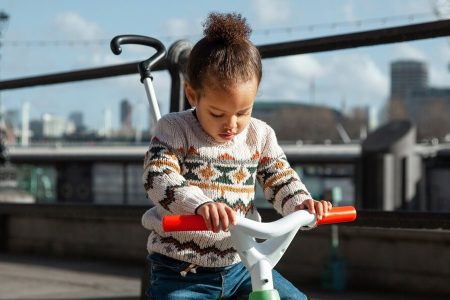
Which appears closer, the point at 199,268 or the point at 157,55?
the point at 199,268

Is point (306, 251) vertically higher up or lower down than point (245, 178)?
lower down

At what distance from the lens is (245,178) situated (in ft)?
9.09

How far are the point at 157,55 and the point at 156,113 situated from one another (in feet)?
1.31

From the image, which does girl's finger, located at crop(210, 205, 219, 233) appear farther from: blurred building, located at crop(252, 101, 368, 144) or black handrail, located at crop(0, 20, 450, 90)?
blurred building, located at crop(252, 101, 368, 144)

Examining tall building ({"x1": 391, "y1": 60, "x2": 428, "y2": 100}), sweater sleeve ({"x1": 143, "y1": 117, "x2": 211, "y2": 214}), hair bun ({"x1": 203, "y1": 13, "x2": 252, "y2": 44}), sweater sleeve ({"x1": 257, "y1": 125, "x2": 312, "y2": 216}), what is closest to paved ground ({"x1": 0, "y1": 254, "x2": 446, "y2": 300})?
sweater sleeve ({"x1": 257, "y1": 125, "x2": 312, "y2": 216})

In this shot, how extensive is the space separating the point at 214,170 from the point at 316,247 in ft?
10.7

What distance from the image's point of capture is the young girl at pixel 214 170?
2561 mm

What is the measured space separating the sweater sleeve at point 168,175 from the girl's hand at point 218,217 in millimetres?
138

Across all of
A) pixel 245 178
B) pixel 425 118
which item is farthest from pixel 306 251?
pixel 425 118

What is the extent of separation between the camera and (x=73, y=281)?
19.8ft

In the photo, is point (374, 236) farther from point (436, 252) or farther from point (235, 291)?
point (235, 291)

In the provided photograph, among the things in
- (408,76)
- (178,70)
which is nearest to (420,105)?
(408,76)

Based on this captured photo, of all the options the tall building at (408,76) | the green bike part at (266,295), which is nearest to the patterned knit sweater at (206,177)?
the green bike part at (266,295)

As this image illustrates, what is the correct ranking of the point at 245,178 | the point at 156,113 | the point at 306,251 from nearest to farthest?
the point at 245,178
the point at 156,113
the point at 306,251
